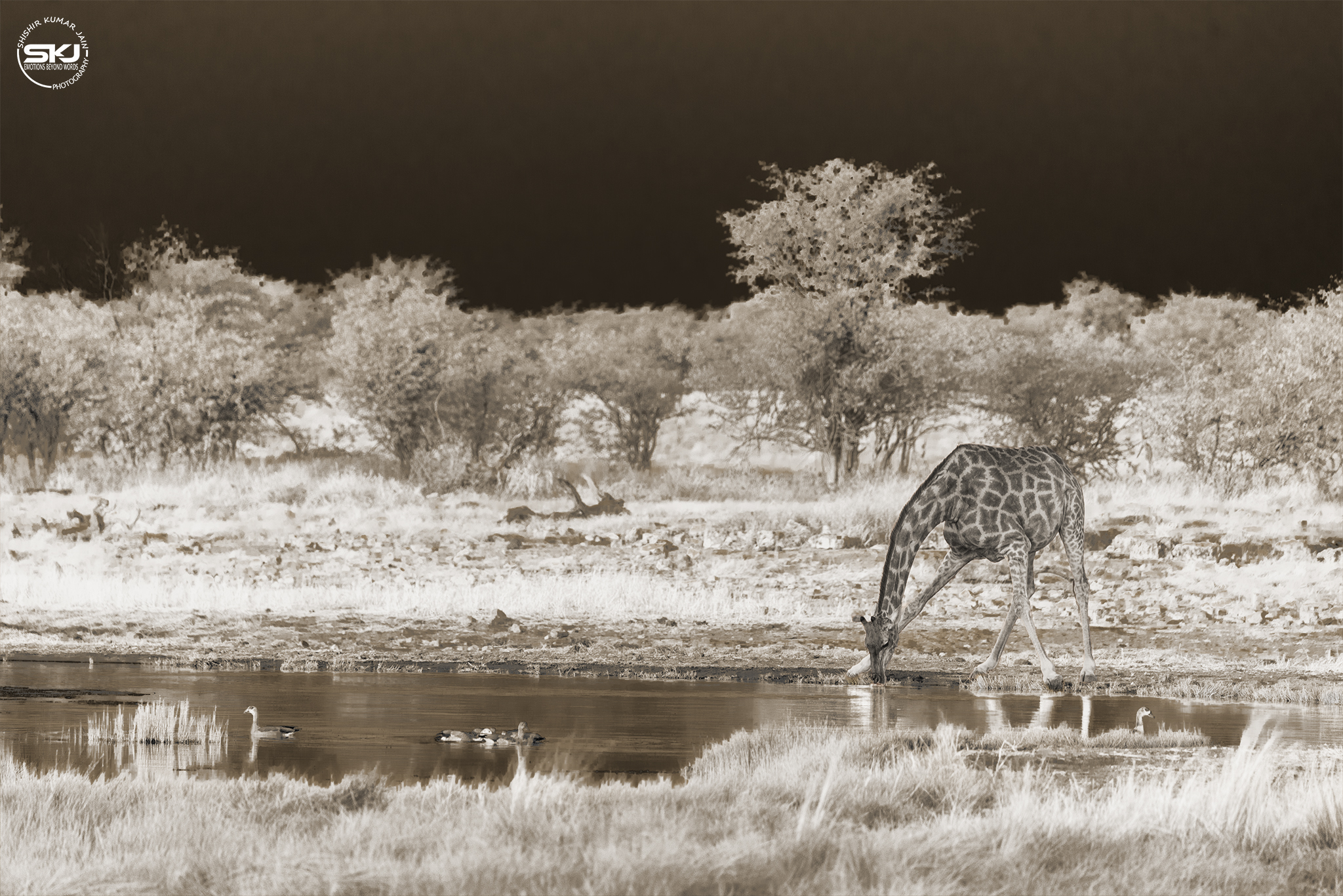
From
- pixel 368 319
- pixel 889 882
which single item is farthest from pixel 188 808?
pixel 368 319

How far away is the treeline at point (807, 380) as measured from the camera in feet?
125

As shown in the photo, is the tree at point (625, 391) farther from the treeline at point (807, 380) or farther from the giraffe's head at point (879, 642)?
the giraffe's head at point (879, 642)

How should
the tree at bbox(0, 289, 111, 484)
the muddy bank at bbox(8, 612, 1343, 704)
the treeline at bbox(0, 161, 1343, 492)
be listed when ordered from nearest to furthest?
the muddy bank at bbox(8, 612, 1343, 704) < the treeline at bbox(0, 161, 1343, 492) < the tree at bbox(0, 289, 111, 484)

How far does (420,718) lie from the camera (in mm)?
12633

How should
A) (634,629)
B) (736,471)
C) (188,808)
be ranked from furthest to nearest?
(736,471), (634,629), (188,808)

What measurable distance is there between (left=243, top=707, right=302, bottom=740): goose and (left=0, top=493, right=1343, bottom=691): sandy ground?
414 centimetres

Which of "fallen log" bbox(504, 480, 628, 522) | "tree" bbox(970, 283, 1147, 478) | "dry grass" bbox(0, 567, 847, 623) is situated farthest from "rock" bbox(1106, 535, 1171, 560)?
"tree" bbox(970, 283, 1147, 478)

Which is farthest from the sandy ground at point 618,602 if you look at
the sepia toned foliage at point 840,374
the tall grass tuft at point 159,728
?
the sepia toned foliage at point 840,374

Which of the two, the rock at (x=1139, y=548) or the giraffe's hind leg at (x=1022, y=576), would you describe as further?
the rock at (x=1139, y=548)

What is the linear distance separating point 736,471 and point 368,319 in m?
10.9

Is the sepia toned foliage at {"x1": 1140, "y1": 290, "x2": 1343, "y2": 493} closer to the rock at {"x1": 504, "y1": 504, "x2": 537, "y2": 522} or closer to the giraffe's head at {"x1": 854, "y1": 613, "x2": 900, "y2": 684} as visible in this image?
the rock at {"x1": 504, "y1": 504, "x2": 537, "y2": 522}

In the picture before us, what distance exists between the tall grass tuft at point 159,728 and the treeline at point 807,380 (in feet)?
78.2

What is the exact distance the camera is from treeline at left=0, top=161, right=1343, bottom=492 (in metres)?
38.1

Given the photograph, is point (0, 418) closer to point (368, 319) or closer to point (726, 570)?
point (368, 319)
